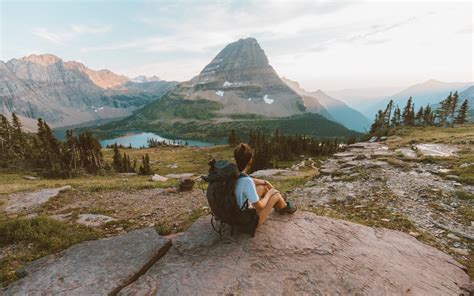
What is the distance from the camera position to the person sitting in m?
6.74

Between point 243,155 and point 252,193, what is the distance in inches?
46.5

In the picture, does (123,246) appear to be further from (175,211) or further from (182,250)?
(175,211)

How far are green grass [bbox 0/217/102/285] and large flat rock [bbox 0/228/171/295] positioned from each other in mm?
1321

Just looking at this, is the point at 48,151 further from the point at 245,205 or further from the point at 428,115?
the point at 428,115

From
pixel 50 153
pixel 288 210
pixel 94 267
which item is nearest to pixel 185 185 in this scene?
pixel 288 210

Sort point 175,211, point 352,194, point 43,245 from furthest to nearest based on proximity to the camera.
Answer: point 352,194
point 175,211
point 43,245

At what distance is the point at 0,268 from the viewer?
23.4 feet

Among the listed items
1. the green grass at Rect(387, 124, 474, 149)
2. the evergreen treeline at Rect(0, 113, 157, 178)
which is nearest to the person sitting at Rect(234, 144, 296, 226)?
the green grass at Rect(387, 124, 474, 149)

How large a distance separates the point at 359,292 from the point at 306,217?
142 inches

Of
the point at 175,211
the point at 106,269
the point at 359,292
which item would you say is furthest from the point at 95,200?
→ the point at 359,292

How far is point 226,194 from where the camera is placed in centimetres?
654

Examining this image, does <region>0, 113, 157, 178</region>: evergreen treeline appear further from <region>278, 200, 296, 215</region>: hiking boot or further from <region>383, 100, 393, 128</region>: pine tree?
<region>383, 100, 393, 128</region>: pine tree

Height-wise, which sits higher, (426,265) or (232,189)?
(232,189)

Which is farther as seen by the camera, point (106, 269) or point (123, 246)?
point (123, 246)
